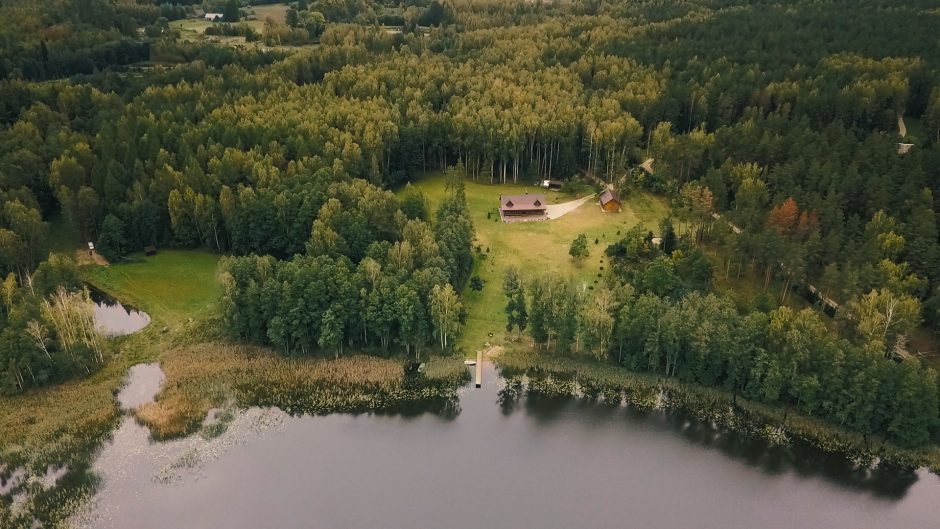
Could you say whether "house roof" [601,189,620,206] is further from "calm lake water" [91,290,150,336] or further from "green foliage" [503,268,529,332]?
"calm lake water" [91,290,150,336]

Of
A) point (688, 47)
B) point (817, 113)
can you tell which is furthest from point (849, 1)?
point (817, 113)

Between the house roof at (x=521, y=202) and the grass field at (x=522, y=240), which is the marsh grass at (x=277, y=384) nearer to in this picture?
the grass field at (x=522, y=240)

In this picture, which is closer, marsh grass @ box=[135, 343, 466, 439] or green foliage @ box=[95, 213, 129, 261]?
marsh grass @ box=[135, 343, 466, 439]

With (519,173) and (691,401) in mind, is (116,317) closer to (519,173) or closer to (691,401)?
(691,401)

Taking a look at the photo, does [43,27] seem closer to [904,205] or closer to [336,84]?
[336,84]

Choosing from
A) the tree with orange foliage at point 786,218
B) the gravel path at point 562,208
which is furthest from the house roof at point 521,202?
the tree with orange foliage at point 786,218

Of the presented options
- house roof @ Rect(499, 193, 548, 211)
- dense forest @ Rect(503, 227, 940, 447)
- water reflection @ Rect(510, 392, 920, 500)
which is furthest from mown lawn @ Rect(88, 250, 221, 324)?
house roof @ Rect(499, 193, 548, 211)
